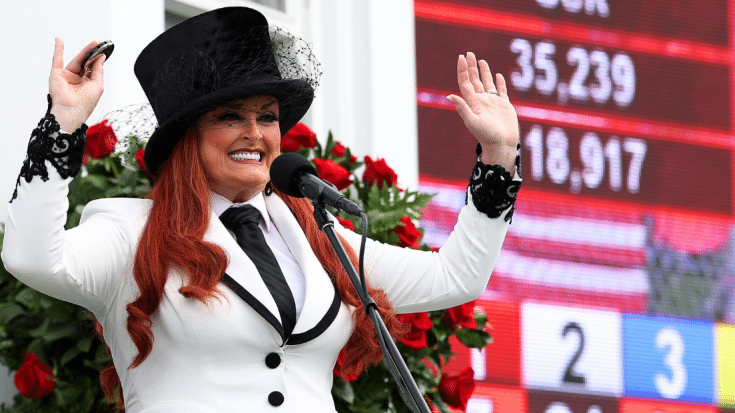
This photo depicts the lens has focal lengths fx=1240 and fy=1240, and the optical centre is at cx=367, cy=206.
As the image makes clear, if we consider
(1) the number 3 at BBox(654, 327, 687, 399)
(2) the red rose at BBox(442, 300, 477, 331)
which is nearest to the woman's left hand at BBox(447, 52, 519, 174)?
(2) the red rose at BBox(442, 300, 477, 331)

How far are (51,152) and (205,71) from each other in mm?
455

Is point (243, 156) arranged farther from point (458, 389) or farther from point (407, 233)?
point (458, 389)

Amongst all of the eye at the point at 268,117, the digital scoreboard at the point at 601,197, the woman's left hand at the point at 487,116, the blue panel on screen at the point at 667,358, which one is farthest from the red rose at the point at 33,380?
the blue panel on screen at the point at 667,358

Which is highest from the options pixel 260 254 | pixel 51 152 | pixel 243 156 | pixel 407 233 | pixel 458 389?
pixel 51 152

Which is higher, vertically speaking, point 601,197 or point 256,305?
point 256,305

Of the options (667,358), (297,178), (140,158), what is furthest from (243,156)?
(667,358)

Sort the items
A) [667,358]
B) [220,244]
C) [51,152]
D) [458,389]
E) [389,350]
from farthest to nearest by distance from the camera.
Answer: [667,358] → [458,389] → [220,244] → [51,152] → [389,350]

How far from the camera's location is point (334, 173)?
3281 mm

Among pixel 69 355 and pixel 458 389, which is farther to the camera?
pixel 458 389

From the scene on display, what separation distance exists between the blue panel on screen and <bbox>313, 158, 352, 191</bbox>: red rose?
166 centimetres

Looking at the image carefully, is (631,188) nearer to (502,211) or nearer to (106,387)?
(502,211)

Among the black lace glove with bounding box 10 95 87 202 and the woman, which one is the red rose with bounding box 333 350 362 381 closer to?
the woman

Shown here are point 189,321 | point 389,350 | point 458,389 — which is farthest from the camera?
point 458,389

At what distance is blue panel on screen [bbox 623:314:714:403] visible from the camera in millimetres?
4531
